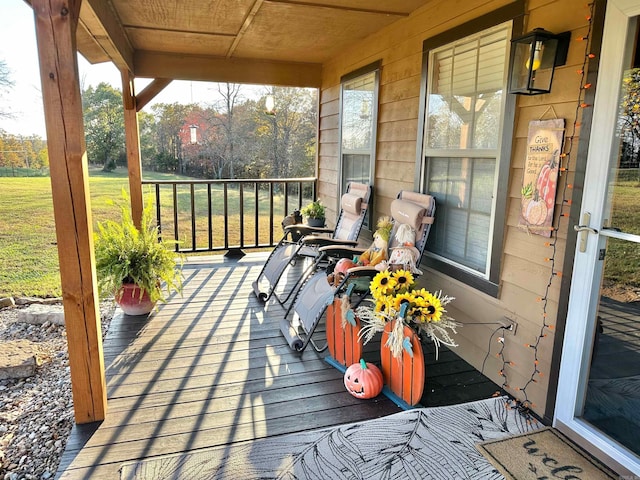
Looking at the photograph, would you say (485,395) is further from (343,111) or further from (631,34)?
(343,111)

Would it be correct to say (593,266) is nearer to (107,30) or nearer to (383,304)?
(383,304)

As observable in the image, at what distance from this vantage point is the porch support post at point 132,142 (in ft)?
16.2

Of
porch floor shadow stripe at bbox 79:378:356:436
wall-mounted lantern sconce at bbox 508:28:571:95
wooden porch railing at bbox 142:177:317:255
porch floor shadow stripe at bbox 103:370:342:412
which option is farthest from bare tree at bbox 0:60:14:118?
wall-mounted lantern sconce at bbox 508:28:571:95

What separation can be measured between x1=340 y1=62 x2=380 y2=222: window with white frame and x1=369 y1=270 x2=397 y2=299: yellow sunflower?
6.23ft

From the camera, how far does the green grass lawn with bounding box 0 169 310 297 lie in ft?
19.3

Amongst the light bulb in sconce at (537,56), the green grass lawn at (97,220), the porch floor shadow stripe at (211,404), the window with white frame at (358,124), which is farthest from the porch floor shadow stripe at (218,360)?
the light bulb in sconce at (537,56)

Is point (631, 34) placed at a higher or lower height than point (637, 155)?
higher

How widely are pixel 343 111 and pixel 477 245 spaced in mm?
2723

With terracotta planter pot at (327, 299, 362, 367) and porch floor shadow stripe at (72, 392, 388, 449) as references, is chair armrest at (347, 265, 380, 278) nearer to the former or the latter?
terracotta planter pot at (327, 299, 362, 367)

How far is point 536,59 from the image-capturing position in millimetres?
2168

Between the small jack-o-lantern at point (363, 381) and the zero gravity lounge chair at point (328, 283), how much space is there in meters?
0.46

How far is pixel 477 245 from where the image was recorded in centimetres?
289

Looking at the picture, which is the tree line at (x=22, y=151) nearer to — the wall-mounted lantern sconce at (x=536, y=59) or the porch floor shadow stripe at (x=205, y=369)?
the porch floor shadow stripe at (x=205, y=369)

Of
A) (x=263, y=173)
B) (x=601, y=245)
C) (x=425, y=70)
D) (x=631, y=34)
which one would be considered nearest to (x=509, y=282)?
(x=601, y=245)
